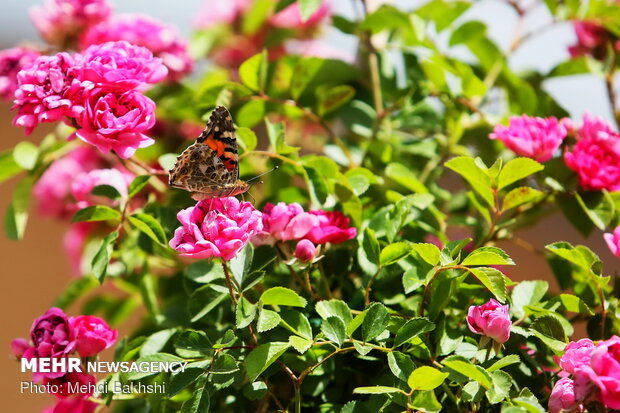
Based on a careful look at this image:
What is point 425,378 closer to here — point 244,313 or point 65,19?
point 244,313

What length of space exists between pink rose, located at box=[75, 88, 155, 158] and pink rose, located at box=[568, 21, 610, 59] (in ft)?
2.29

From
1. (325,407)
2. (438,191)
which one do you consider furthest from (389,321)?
(438,191)

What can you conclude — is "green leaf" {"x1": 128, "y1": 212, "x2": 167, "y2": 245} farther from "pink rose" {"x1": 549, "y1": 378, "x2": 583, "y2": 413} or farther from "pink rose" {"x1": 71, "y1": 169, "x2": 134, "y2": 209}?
"pink rose" {"x1": 549, "y1": 378, "x2": 583, "y2": 413}

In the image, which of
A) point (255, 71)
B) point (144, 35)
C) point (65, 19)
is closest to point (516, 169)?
point (255, 71)

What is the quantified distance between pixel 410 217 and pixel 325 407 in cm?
23

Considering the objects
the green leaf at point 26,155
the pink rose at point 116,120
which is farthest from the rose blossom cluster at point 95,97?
the green leaf at point 26,155

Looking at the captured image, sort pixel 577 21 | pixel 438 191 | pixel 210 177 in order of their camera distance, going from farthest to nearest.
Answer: pixel 577 21 → pixel 438 191 → pixel 210 177

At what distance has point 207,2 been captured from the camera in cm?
139

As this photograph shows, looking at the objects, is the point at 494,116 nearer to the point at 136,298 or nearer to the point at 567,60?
the point at 567,60

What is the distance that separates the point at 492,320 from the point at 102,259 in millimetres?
393

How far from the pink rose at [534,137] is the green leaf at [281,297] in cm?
31

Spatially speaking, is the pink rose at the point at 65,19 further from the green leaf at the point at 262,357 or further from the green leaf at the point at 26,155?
the green leaf at the point at 262,357

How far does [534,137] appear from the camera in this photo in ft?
2.45

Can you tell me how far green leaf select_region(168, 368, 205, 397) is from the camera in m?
0.61
